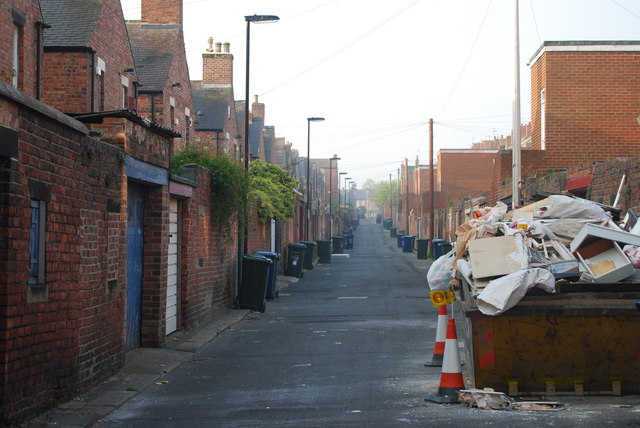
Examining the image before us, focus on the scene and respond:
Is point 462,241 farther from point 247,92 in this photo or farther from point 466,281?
point 247,92

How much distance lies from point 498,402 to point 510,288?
111cm

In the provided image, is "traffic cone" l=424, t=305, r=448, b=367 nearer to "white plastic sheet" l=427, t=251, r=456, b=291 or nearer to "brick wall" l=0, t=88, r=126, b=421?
"white plastic sheet" l=427, t=251, r=456, b=291

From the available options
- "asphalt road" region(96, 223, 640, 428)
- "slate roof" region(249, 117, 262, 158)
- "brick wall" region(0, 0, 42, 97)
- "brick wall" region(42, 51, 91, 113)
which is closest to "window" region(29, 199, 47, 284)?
"asphalt road" region(96, 223, 640, 428)

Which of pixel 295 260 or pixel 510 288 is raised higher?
pixel 510 288

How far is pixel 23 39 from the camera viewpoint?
63.6 ft

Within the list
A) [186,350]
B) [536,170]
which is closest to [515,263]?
[186,350]

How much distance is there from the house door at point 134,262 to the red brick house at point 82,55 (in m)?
11.0

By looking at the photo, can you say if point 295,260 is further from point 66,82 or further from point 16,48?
point 16,48

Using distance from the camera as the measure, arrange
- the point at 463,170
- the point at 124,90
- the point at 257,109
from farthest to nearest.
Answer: the point at 463,170 < the point at 257,109 < the point at 124,90

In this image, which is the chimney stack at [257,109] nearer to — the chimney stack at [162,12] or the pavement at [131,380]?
the chimney stack at [162,12]

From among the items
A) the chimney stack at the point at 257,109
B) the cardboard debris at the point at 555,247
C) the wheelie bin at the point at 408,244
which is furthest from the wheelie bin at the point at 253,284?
the wheelie bin at the point at 408,244

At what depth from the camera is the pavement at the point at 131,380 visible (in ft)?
25.8

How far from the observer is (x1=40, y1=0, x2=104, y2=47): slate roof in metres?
23.0

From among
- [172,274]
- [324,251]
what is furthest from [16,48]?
[324,251]
